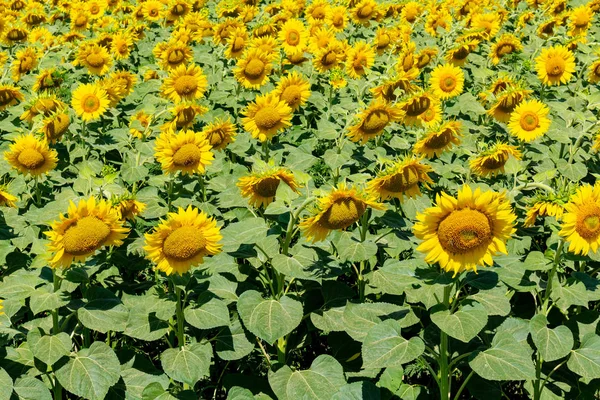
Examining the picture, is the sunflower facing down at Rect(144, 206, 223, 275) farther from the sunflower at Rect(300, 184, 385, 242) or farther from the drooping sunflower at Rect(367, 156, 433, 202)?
the drooping sunflower at Rect(367, 156, 433, 202)

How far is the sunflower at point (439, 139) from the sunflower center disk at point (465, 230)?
57.3 inches

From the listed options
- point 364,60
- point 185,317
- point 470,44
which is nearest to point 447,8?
point 470,44

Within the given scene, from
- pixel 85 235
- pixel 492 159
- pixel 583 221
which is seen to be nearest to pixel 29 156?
pixel 85 235

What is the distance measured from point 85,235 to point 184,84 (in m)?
2.72

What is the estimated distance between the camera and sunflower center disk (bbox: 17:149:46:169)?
13.0ft

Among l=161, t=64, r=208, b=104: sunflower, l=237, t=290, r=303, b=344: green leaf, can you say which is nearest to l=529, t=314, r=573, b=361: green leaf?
l=237, t=290, r=303, b=344: green leaf

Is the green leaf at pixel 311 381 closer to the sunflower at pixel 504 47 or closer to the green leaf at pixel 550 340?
the green leaf at pixel 550 340

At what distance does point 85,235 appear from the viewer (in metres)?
2.83

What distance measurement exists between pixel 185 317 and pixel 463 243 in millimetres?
1443

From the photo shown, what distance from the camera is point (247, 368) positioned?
3605 millimetres

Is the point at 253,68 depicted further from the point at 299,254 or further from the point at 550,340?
the point at 550,340

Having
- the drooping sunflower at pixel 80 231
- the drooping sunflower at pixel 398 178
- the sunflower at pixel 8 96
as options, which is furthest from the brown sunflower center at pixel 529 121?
the sunflower at pixel 8 96

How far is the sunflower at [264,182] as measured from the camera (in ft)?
10.4

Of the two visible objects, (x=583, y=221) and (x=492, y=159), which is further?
(x=492, y=159)
